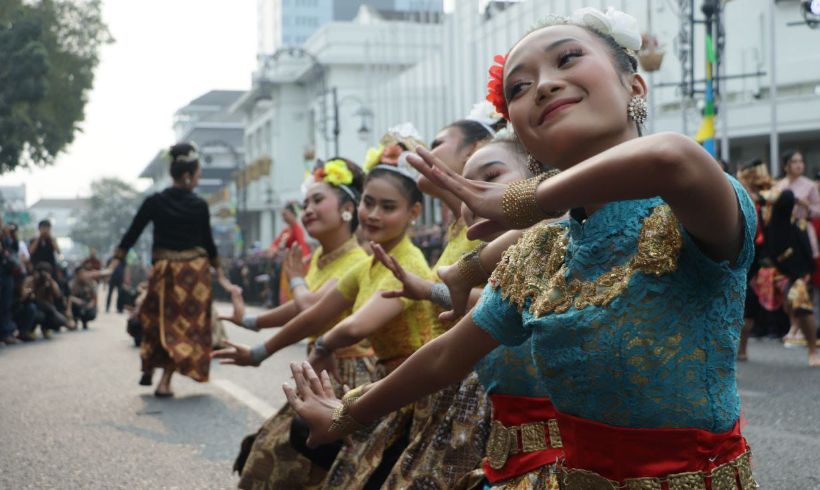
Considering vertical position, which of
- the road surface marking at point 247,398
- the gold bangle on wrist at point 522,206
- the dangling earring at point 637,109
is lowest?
the road surface marking at point 247,398

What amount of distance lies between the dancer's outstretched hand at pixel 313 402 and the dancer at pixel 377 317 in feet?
3.77

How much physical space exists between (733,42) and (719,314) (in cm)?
2650

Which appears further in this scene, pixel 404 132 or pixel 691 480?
pixel 404 132

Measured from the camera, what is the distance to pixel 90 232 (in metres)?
128

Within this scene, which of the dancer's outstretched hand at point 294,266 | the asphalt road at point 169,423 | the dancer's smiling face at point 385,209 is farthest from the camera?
the asphalt road at point 169,423

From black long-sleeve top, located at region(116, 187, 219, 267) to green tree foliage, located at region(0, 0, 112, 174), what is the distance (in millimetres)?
22151

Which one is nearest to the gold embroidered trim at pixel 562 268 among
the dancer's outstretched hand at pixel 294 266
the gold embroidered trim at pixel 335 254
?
the dancer's outstretched hand at pixel 294 266

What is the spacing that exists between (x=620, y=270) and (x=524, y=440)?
3.43 feet

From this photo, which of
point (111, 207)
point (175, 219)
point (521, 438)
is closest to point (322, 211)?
point (521, 438)

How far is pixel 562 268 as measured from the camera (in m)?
2.19

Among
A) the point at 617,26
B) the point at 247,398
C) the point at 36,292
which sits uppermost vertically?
the point at 617,26

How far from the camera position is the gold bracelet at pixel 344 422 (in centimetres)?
268

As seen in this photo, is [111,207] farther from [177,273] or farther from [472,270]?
[472,270]

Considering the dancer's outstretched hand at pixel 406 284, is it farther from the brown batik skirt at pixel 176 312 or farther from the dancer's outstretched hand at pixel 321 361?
the brown batik skirt at pixel 176 312
